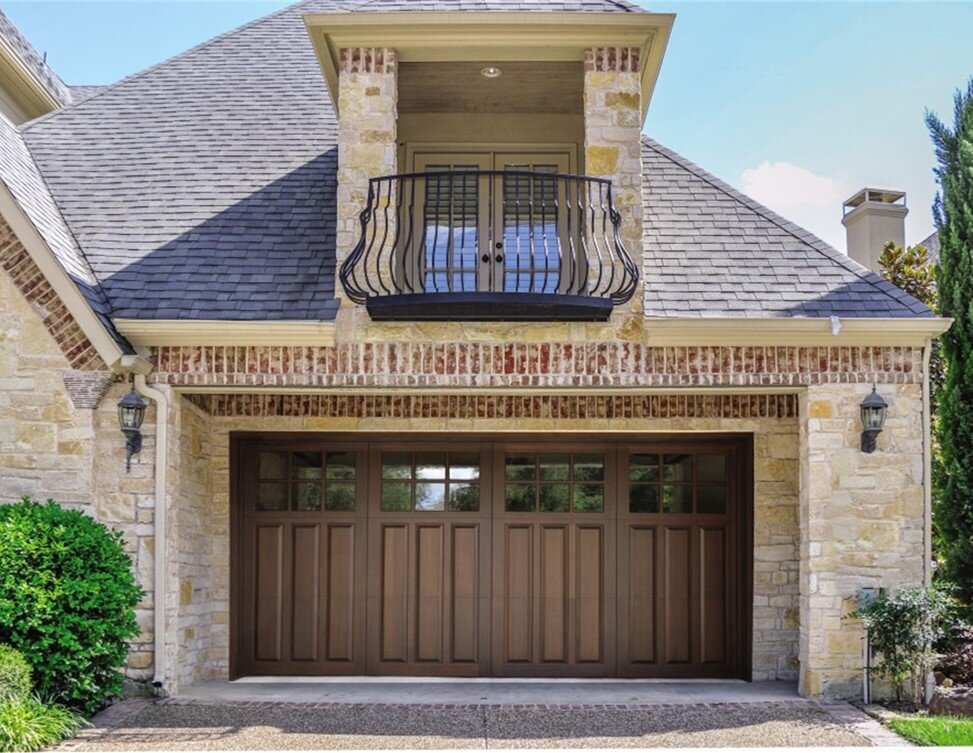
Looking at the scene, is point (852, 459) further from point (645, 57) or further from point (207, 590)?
point (207, 590)

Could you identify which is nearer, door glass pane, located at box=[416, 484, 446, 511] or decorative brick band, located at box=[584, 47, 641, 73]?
decorative brick band, located at box=[584, 47, 641, 73]

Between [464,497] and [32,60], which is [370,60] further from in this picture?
[32,60]

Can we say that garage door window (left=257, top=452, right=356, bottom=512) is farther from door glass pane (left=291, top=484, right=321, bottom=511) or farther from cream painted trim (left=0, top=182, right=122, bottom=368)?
cream painted trim (left=0, top=182, right=122, bottom=368)

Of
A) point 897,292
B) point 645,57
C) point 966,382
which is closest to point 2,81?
point 645,57

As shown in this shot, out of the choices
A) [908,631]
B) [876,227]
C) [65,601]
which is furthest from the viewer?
[876,227]

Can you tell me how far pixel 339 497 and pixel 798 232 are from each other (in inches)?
186

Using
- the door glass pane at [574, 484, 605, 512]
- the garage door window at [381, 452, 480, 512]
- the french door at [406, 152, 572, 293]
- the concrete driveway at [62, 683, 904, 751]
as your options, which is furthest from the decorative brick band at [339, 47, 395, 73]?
the concrete driveway at [62, 683, 904, 751]

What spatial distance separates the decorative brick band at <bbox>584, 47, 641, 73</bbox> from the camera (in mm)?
9141

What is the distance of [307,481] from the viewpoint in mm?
10305

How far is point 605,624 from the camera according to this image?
10.1 metres

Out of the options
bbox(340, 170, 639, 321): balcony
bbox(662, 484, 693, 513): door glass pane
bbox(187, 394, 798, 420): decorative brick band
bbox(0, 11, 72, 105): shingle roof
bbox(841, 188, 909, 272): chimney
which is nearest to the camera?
bbox(340, 170, 639, 321): balcony

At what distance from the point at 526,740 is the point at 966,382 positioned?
5111 millimetres

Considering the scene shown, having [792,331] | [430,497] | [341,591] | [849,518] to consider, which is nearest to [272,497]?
[341,591]

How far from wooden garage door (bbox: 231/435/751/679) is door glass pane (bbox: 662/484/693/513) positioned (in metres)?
0.01
